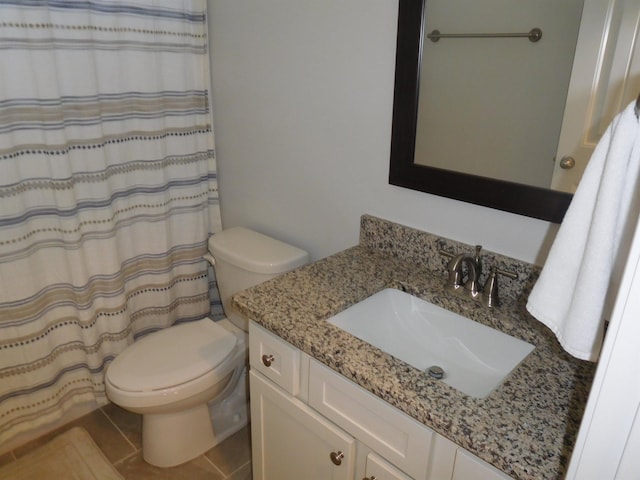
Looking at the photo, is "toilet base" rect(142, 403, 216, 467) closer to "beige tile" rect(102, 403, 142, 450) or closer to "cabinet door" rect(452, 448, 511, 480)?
"beige tile" rect(102, 403, 142, 450)

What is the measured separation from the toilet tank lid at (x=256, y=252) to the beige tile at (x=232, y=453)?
768 mm

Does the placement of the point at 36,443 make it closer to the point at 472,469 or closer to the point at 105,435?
the point at 105,435

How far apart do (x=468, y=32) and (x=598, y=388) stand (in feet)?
3.31

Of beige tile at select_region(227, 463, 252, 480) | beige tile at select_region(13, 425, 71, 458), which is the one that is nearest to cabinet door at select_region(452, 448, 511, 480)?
beige tile at select_region(227, 463, 252, 480)

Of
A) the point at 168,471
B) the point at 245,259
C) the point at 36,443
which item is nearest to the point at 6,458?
the point at 36,443

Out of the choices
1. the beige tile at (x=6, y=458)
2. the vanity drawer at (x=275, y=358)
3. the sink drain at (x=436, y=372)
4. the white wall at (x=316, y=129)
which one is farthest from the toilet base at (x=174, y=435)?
the sink drain at (x=436, y=372)

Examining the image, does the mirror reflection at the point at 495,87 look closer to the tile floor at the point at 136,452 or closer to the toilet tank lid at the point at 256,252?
the toilet tank lid at the point at 256,252

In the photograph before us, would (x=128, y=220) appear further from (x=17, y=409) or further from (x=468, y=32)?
(x=468, y=32)

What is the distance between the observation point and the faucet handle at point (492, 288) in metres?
1.29

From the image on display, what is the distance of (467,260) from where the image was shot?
1.33m

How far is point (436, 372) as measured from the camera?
47.8 inches

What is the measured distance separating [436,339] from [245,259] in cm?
79

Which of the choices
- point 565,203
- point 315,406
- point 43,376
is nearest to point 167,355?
point 43,376

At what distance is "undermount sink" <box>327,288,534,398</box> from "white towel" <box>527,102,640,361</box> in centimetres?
43
